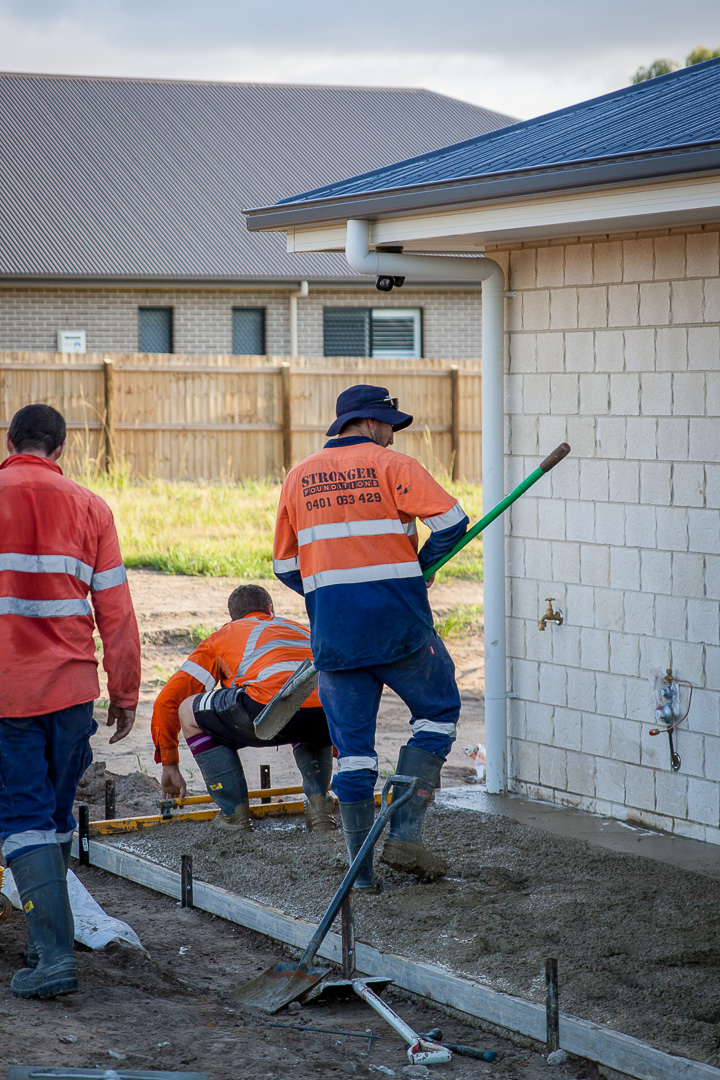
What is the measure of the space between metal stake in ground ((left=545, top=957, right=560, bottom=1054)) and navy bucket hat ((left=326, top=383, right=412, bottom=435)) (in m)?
2.33

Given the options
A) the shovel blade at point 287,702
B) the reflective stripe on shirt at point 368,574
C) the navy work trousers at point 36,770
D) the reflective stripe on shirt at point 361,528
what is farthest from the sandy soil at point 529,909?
the reflective stripe on shirt at point 361,528

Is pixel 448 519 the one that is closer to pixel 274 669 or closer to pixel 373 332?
pixel 274 669

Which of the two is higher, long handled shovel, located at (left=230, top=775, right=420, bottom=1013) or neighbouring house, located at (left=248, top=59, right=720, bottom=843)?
neighbouring house, located at (left=248, top=59, right=720, bottom=843)

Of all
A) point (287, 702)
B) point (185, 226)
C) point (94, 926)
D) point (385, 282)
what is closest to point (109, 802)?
point (287, 702)

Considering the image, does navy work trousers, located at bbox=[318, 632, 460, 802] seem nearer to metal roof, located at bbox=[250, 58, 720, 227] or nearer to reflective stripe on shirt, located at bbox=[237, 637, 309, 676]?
reflective stripe on shirt, located at bbox=[237, 637, 309, 676]

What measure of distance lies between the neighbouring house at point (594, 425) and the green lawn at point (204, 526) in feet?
21.7

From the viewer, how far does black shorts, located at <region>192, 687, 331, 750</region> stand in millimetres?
5805

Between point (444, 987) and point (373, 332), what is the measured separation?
20.8 m

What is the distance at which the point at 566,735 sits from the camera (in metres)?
6.64

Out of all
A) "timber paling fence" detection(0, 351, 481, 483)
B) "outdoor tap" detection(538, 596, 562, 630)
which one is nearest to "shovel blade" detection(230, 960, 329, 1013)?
"outdoor tap" detection(538, 596, 562, 630)

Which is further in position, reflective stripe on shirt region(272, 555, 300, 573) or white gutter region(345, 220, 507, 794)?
white gutter region(345, 220, 507, 794)

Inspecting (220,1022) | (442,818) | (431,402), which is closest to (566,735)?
(442,818)

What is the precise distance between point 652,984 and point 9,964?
232cm

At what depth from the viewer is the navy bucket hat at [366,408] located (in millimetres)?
5285
